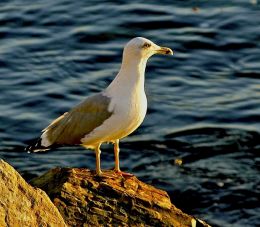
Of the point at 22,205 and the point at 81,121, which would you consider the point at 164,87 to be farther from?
the point at 22,205

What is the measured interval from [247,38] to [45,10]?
19.2 ft

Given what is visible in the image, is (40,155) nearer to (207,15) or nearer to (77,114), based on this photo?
(77,114)

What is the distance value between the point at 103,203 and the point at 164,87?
9.78m

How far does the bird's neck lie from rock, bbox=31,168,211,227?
1.12 meters

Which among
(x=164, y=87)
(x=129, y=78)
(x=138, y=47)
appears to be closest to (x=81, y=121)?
(x=129, y=78)

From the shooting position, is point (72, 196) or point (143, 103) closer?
point (72, 196)

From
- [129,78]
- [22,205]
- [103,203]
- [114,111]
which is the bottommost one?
[103,203]

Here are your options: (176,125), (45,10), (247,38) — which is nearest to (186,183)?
(176,125)

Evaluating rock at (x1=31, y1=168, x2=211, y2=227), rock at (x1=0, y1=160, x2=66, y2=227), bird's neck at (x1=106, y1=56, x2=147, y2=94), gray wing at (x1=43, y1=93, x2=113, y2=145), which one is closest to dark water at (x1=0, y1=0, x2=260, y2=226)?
gray wing at (x1=43, y1=93, x2=113, y2=145)

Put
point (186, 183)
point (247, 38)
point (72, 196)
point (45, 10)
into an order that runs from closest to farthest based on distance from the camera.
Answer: point (72, 196) < point (186, 183) < point (247, 38) < point (45, 10)

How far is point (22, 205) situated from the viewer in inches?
307

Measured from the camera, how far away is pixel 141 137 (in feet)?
52.9

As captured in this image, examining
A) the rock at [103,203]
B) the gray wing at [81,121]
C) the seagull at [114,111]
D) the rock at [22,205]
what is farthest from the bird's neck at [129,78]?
the rock at [22,205]

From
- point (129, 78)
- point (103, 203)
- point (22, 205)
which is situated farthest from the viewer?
point (129, 78)
